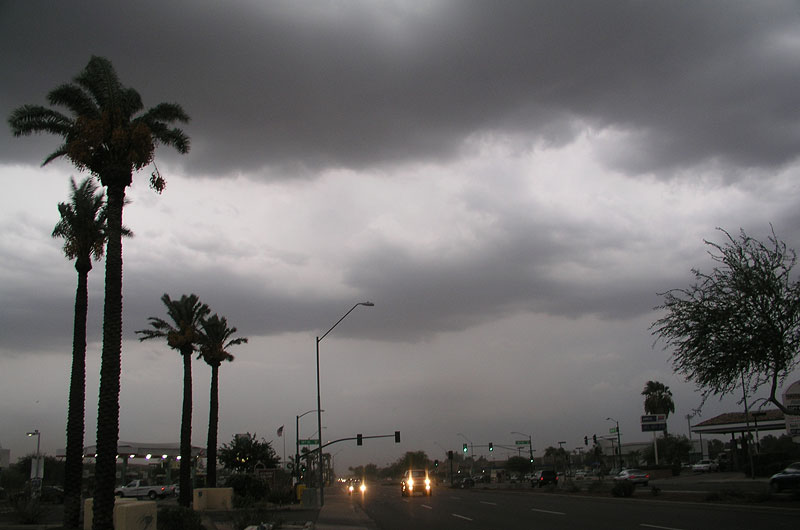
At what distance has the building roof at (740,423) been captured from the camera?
6994 centimetres

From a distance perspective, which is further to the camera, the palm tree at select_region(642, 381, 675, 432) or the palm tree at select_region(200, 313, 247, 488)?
the palm tree at select_region(642, 381, 675, 432)

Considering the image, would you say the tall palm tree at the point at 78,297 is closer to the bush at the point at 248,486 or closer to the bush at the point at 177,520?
the bush at the point at 177,520

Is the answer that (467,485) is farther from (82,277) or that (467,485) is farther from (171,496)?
(82,277)

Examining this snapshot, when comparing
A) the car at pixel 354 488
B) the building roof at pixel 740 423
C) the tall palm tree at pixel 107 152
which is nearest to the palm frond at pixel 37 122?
the tall palm tree at pixel 107 152

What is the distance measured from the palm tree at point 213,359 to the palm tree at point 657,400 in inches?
2980

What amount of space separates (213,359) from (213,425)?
455 centimetres

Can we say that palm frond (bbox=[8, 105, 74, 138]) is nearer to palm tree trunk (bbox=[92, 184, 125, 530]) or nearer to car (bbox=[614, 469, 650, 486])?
palm tree trunk (bbox=[92, 184, 125, 530])

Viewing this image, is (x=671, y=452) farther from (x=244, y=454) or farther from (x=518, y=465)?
(x=244, y=454)

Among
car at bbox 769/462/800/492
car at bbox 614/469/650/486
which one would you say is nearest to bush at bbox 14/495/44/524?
car at bbox 769/462/800/492

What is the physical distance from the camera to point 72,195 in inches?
1212

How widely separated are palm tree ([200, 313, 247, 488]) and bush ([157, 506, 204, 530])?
23296 millimetres

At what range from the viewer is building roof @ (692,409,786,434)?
229ft

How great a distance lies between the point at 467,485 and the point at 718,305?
57.8 metres

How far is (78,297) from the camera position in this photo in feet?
95.7
